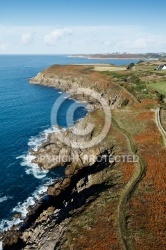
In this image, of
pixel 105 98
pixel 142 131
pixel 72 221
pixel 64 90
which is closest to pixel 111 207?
pixel 72 221

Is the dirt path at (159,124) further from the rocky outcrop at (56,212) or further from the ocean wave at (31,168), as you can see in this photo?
the ocean wave at (31,168)

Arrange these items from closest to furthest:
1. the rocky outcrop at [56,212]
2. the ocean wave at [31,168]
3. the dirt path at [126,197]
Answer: the dirt path at [126,197], the rocky outcrop at [56,212], the ocean wave at [31,168]

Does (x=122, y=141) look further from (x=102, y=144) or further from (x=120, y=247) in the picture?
(x=120, y=247)

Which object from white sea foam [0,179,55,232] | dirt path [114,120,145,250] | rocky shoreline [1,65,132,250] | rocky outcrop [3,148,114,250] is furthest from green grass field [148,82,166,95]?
white sea foam [0,179,55,232]

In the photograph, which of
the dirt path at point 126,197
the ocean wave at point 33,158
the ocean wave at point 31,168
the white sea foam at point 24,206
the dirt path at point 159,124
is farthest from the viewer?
the ocean wave at point 33,158

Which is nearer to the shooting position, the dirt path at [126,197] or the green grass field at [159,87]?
the dirt path at [126,197]

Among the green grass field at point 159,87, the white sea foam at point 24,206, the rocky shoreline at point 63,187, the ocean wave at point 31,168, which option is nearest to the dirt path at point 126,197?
the rocky shoreline at point 63,187

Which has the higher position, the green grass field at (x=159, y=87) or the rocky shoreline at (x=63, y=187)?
the green grass field at (x=159, y=87)

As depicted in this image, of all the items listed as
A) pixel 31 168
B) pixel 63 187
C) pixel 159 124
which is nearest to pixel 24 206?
pixel 63 187
